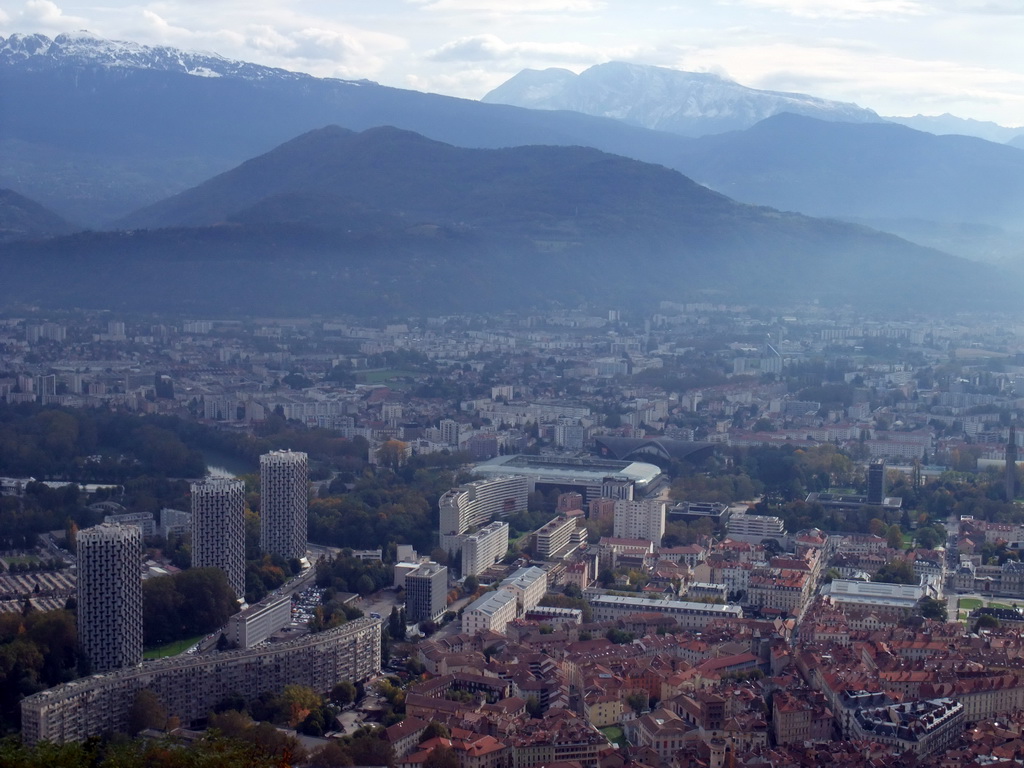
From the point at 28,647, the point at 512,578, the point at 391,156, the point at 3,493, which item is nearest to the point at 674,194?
the point at 391,156

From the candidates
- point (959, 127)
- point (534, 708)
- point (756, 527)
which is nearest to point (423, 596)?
point (534, 708)

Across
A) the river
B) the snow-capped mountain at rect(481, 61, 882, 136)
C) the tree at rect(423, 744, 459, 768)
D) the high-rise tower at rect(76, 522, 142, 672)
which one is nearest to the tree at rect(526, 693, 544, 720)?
the tree at rect(423, 744, 459, 768)

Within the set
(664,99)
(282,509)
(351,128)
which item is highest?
(664,99)

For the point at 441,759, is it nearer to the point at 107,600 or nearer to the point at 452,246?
the point at 107,600

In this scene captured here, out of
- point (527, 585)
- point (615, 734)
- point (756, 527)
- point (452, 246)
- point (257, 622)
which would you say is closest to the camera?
point (615, 734)

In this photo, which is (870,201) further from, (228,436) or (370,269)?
(228,436)

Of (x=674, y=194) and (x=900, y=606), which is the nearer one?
(x=900, y=606)
